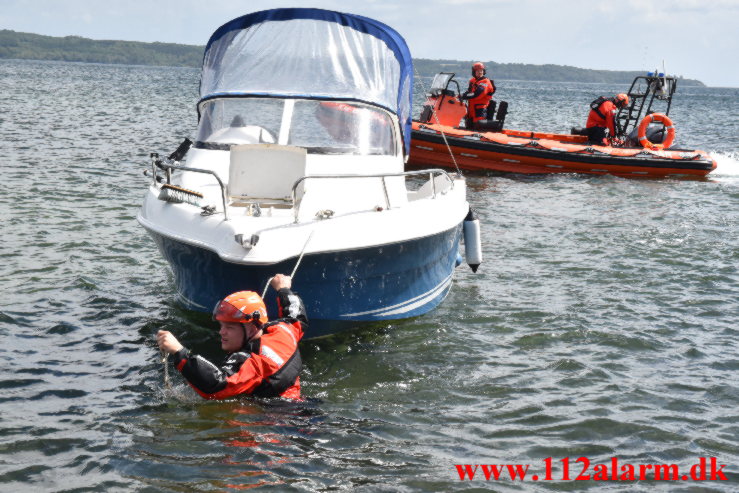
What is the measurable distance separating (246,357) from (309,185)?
2519 millimetres

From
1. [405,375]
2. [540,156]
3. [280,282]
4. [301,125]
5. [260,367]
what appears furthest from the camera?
[540,156]

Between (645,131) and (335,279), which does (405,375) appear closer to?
(335,279)

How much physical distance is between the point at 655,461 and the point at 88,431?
3904 millimetres

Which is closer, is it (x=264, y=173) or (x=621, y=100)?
(x=264, y=173)

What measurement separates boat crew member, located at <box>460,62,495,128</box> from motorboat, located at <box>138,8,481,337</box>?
1039 cm

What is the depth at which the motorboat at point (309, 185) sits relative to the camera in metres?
6.93

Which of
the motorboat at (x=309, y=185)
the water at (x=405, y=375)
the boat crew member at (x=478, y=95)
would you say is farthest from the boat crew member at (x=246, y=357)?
the boat crew member at (x=478, y=95)

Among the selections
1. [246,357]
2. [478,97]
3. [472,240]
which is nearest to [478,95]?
[478,97]

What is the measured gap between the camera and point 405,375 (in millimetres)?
7199

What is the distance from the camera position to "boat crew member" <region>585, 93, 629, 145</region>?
20188mm

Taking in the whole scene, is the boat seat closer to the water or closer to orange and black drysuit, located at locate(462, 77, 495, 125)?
the water

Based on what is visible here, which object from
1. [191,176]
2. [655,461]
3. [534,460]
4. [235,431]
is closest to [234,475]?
[235,431]

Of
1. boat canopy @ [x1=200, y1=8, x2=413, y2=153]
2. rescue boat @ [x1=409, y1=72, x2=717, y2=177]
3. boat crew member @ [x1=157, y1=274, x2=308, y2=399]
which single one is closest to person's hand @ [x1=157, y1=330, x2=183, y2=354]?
boat crew member @ [x1=157, y1=274, x2=308, y2=399]

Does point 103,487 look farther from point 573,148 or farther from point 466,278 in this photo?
point 573,148
